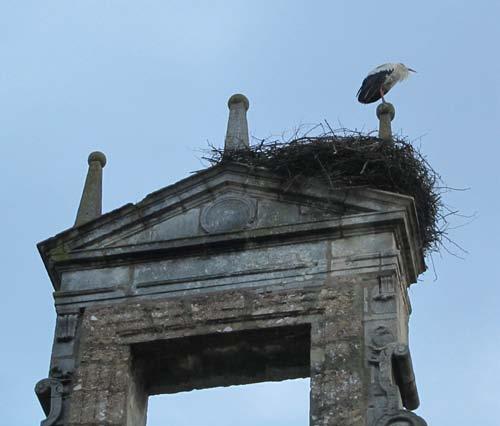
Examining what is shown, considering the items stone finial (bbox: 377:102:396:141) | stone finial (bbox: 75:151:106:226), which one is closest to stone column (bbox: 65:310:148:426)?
stone finial (bbox: 75:151:106:226)

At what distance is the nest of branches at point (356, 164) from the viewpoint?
Result: 13023 millimetres

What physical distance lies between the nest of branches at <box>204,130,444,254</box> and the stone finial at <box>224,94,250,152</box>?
11.5 inches

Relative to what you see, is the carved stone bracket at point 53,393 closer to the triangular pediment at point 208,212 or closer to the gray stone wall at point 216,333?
the gray stone wall at point 216,333

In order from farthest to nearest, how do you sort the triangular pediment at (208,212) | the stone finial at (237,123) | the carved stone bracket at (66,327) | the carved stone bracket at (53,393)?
the stone finial at (237,123)
the triangular pediment at (208,212)
the carved stone bracket at (66,327)
the carved stone bracket at (53,393)

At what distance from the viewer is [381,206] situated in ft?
41.4

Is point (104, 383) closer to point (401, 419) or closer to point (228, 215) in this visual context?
point (228, 215)

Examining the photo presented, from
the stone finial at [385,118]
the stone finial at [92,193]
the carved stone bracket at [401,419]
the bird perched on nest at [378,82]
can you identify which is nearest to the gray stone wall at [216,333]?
the carved stone bracket at [401,419]

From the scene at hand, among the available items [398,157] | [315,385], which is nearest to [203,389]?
[315,385]

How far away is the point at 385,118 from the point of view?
13805 millimetres

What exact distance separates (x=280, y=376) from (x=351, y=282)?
3.38ft

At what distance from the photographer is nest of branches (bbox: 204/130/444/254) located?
13023 mm

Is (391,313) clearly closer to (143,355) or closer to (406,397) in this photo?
(406,397)

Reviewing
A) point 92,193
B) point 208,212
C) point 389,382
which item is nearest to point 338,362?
point 389,382

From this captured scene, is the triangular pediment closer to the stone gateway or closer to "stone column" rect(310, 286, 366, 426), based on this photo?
the stone gateway
